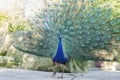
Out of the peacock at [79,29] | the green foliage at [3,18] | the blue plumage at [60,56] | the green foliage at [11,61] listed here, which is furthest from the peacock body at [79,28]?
the green foliage at [3,18]

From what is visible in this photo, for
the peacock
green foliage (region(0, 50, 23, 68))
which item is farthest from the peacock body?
green foliage (region(0, 50, 23, 68))

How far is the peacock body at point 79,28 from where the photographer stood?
9570 millimetres

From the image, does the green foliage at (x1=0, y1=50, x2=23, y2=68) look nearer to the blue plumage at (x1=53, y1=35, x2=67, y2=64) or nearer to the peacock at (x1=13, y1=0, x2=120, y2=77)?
the peacock at (x1=13, y1=0, x2=120, y2=77)

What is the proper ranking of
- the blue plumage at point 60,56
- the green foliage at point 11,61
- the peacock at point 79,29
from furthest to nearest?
the green foliage at point 11,61
the peacock at point 79,29
the blue plumage at point 60,56

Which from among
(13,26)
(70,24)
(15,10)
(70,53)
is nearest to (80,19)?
(70,24)

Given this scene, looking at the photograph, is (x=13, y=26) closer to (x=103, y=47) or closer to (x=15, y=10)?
(x=15, y=10)

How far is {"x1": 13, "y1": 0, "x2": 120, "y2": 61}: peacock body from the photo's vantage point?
31.4 feet

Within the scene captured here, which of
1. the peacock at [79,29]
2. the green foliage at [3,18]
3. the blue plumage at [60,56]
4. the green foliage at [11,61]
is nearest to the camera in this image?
the blue plumage at [60,56]

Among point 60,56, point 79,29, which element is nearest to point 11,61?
point 79,29

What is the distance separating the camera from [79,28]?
9531 mm

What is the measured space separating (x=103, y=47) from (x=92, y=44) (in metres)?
0.33

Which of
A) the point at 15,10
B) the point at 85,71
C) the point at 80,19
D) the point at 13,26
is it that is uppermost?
the point at 15,10

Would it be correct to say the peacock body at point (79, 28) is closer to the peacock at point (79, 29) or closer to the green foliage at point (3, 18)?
the peacock at point (79, 29)

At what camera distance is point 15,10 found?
64.7ft
